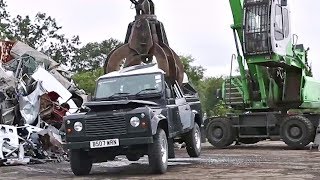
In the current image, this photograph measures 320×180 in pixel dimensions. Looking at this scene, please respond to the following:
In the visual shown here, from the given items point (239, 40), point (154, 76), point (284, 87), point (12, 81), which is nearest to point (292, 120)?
point (284, 87)

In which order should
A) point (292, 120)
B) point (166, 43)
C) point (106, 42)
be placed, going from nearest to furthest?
1. point (166, 43)
2. point (292, 120)
3. point (106, 42)

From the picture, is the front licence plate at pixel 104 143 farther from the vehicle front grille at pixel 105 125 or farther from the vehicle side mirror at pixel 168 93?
the vehicle side mirror at pixel 168 93

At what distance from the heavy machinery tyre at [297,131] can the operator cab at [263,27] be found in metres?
2.38

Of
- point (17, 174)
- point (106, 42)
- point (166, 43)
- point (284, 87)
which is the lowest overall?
point (17, 174)

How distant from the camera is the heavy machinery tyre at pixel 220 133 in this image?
20109 mm

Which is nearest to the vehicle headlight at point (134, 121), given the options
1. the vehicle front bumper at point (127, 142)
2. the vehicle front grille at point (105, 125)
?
the vehicle front grille at point (105, 125)

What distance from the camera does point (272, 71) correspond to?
19.5m

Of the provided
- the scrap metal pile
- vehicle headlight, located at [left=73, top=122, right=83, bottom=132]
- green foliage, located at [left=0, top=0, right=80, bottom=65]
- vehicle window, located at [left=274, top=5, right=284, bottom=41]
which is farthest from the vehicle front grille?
green foliage, located at [left=0, top=0, right=80, bottom=65]

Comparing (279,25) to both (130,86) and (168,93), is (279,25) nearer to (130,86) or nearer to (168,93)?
(168,93)

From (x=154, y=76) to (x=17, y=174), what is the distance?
3556 millimetres

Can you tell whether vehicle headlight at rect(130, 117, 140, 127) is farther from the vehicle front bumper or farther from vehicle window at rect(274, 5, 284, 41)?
vehicle window at rect(274, 5, 284, 41)

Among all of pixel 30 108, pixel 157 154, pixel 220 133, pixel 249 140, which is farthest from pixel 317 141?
pixel 157 154

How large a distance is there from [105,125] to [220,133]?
10324mm

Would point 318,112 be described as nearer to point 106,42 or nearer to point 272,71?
point 272,71
